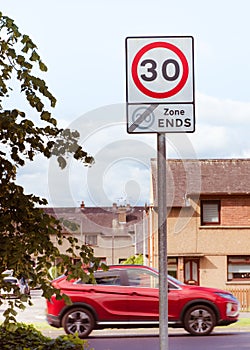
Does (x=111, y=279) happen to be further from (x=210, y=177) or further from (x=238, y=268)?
(x=210, y=177)

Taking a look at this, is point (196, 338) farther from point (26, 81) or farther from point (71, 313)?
point (26, 81)

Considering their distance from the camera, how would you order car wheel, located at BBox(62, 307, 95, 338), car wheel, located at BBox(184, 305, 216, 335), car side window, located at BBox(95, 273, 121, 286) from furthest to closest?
Result: car side window, located at BBox(95, 273, 121, 286)
car wheel, located at BBox(184, 305, 216, 335)
car wheel, located at BBox(62, 307, 95, 338)

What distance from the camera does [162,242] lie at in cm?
602

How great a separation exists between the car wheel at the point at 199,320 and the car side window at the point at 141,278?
105cm

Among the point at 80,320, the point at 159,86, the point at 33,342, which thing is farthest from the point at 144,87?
the point at 80,320

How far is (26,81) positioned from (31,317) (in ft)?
68.5

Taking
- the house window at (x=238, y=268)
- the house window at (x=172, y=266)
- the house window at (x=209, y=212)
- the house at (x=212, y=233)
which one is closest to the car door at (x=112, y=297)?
the house at (x=212, y=233)

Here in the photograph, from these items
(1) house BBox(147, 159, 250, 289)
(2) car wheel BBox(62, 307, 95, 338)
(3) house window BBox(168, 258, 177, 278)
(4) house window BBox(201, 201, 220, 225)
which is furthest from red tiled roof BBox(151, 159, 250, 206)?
(2) car wheel BBox(62, 307, 95, 338)

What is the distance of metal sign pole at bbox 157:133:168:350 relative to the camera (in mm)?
6023

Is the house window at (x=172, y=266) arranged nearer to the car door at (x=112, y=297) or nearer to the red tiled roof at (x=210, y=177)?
the red tiled roof at (x=210, y=177)

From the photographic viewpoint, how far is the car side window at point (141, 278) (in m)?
19.5

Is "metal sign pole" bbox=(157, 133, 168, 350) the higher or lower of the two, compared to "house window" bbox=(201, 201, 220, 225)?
lower

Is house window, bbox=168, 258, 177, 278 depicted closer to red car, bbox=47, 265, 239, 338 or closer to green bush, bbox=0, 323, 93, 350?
red car, bbox=47, 265, 239, 338

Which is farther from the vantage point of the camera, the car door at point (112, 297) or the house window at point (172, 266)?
the house window at point (172, 266)
